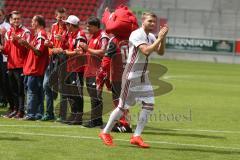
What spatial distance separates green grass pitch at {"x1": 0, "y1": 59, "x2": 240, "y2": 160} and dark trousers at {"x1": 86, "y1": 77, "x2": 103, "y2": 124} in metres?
0.40

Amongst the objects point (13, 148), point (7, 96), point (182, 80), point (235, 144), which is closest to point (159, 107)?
point (7, 96)

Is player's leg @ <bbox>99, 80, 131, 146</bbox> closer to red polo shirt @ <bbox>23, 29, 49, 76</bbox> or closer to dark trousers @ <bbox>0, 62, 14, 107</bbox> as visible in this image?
red polo shirt @ <bbox>23, 29, 49, 76</bbox>

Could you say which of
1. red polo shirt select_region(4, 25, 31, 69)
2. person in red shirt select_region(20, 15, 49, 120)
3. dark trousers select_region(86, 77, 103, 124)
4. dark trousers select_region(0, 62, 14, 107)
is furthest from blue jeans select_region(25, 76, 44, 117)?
dark trousers select_region(86, 77, 103, 124)

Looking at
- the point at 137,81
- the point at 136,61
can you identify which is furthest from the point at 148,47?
the point at 137,81

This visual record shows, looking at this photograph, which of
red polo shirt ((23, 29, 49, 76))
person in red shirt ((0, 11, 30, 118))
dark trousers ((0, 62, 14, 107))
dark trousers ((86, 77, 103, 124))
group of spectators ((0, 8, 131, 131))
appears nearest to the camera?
dark trousers ((86, 77, 103, 124))

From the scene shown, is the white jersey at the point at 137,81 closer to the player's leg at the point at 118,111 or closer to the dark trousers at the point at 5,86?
the player's leg at the point at 118,111

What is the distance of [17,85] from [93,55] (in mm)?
2191

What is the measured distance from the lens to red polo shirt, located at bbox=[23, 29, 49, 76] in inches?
523

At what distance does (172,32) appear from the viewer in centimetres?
4181

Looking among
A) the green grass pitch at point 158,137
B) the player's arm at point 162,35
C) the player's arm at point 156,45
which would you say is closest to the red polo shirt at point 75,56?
the green grass pitch at point 158,137

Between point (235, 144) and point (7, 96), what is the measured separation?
5591mm

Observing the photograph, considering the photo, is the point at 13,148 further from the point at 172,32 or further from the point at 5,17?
the point at 172,32

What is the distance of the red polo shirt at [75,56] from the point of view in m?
12.8

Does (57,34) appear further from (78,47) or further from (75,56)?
(78,47)
